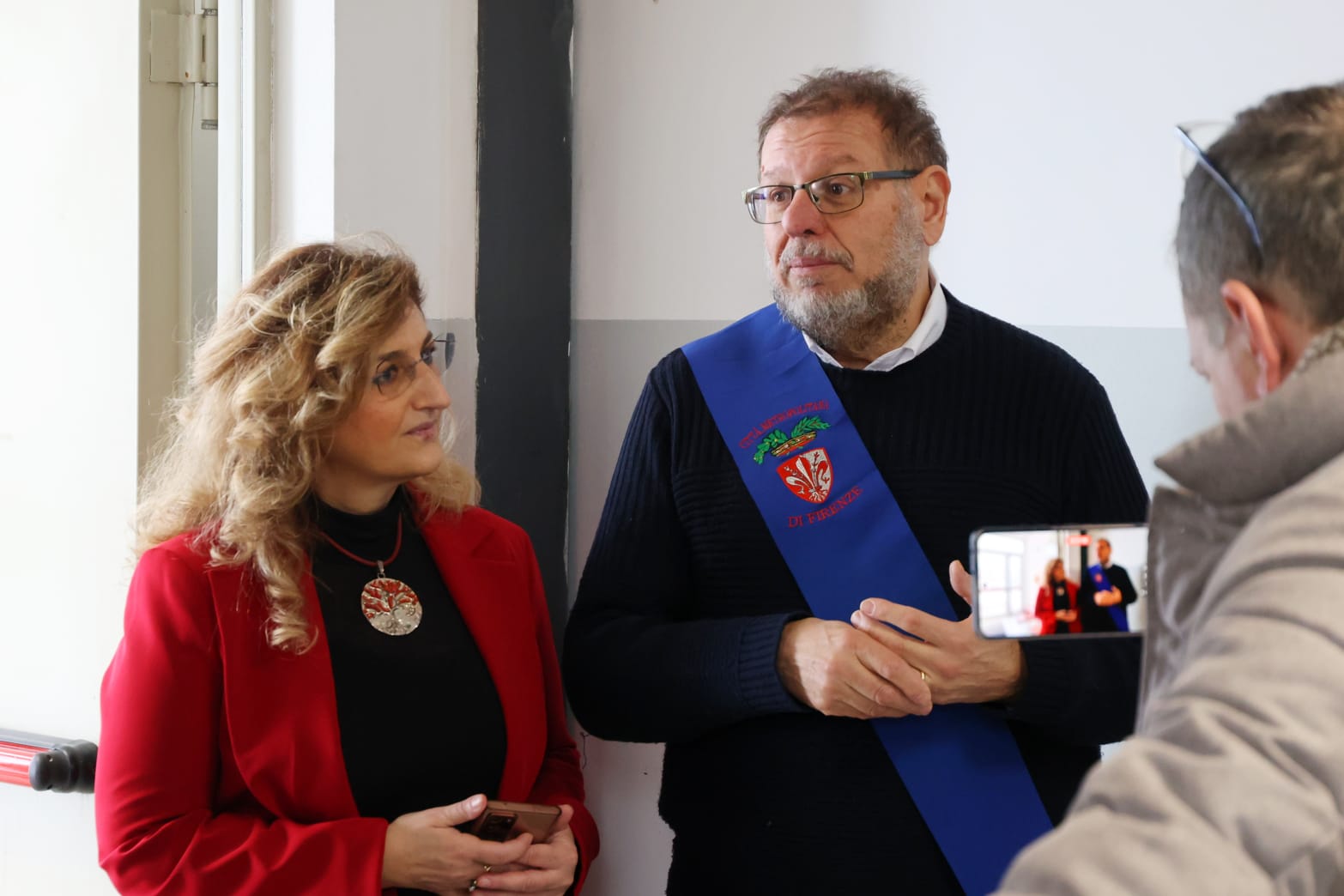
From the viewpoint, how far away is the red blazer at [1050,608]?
103 cm

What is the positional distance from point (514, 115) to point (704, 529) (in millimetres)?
997

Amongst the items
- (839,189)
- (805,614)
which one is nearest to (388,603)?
(805,614)

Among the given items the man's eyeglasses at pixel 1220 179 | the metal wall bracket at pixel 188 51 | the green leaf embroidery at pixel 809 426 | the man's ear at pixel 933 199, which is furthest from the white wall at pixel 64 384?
the man's eyeglasses at pixel 1220 179

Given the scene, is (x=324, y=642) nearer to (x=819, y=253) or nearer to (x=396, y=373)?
(x=396, y=373)

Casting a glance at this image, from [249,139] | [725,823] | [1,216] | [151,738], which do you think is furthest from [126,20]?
[725,823]

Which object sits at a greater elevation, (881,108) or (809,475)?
(881,108)

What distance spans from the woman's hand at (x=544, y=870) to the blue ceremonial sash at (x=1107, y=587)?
0.89m

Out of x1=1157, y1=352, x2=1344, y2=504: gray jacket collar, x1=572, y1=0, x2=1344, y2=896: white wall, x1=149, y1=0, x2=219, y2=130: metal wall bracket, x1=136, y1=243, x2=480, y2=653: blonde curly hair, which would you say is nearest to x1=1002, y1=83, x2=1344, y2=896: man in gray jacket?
x1=1157, y1=352, x2=1344, y2=504: gray jacket collar

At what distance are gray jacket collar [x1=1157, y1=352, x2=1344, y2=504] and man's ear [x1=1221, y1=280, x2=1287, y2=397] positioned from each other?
2.2 inches

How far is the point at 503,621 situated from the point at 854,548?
49 centimetres

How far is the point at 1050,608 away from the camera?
1.04 metres

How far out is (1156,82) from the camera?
6.54 ft

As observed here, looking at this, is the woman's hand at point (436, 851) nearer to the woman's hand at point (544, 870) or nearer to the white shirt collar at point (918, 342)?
the woman's hand at point (544, 870)

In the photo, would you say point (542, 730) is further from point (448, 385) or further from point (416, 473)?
point (448, 385)
